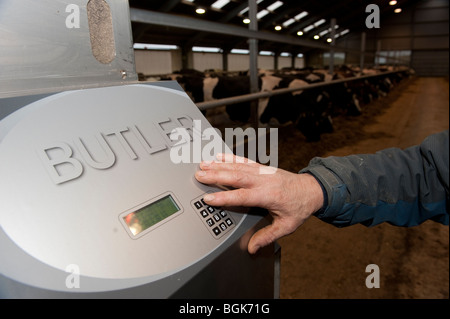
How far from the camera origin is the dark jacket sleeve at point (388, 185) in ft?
1.90

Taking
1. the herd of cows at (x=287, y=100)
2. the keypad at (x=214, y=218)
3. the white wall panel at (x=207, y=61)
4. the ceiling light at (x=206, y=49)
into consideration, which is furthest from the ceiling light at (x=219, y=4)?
the keypad at (x=214, y=218)

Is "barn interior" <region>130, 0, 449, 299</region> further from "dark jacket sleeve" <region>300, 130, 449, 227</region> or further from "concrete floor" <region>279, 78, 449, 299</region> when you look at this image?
"dark jacket sleeve" <region>300, 130, 449, 227</region>

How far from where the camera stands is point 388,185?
0.61 m

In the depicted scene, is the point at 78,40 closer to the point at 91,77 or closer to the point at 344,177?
the point at 91,77

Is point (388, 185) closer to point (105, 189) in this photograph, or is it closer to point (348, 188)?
point (348, 188)

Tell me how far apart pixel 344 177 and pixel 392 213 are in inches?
5.7

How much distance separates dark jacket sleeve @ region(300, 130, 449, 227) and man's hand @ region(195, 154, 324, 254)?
0.13 ft

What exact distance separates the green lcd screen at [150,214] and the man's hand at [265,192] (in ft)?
0.19

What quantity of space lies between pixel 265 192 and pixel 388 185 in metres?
0.27

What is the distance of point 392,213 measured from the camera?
0.63 metres

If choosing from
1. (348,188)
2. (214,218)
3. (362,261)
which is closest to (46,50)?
(214,218)

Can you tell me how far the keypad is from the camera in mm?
473

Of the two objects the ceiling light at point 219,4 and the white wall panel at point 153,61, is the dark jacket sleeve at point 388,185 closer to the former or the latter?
the ceiling light at point 219,4
